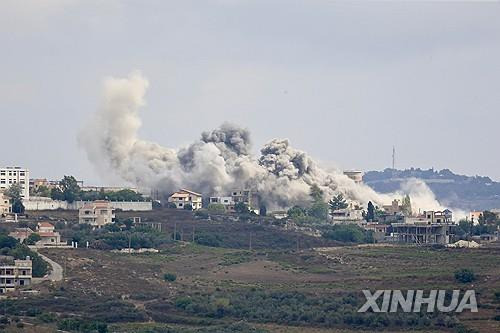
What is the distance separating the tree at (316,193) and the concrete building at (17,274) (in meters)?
54.1

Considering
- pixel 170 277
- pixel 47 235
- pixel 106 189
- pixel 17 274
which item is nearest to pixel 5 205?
pixel 106 189

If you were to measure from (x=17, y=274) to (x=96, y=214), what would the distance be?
91.6ft

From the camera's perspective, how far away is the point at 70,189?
429ft

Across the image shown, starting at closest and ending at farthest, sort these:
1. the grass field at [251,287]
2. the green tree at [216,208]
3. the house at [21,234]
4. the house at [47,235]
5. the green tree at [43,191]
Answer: the grass field at [251,287]
the house at [21,234]
the house at [47,235]
the green tree at [216,208]
the green tree at [43,191]

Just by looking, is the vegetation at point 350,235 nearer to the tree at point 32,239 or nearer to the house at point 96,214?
the house at point 96,214

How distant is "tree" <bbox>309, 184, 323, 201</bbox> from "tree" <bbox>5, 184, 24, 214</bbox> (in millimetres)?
26767

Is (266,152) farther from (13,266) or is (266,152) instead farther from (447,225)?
(13,266)

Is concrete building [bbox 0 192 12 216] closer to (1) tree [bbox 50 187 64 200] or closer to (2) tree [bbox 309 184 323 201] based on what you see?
(1) tree [bbox 50 187 64 200]

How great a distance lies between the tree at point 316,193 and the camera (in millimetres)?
144275

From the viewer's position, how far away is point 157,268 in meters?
99.7

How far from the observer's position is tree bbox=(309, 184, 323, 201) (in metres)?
144

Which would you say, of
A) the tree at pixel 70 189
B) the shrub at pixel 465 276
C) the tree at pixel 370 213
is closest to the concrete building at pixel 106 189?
the tree at pixel 70 189

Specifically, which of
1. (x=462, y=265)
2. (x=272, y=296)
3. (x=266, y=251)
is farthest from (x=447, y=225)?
(x=272, y=296)

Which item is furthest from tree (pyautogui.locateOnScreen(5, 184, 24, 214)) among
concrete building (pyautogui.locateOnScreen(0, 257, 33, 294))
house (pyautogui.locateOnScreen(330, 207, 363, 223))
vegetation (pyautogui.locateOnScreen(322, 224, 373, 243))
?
concrete building (pyautogui.locateOnScreen(0, 257, 33, 294))
